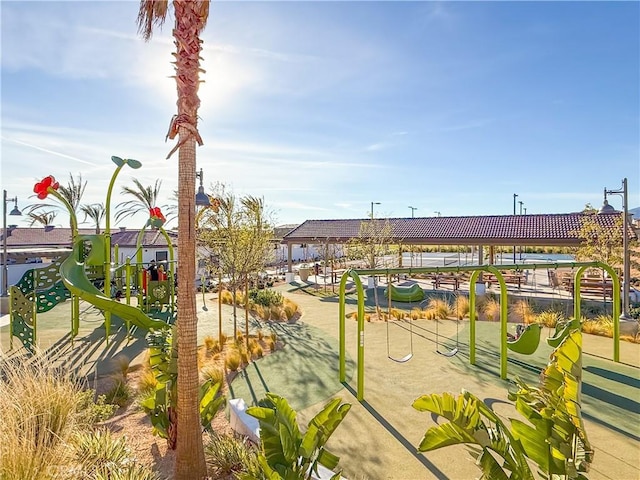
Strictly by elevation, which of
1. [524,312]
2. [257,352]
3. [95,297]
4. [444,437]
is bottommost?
[257,352]

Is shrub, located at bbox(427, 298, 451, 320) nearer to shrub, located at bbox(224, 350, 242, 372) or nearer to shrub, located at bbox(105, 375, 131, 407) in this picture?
shrub, located at bbox(224, 350, 242, 372)

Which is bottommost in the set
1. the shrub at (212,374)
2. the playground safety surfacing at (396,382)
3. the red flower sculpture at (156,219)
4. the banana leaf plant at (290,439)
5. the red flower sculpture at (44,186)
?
the playground safety surfacing at (396,382)

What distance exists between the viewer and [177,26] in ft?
13.2

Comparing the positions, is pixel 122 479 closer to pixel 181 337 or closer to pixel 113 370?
pixel 181 337

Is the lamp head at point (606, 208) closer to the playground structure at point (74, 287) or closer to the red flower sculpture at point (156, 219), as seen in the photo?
the playground structure at point (74, 287)

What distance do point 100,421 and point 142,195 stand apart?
2127 cm

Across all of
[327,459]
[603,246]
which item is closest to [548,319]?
[603,246]

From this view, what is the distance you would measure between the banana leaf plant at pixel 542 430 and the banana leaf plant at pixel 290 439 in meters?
0.98

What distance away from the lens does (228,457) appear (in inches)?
180

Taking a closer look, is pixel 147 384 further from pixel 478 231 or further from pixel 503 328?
pixel 478 231

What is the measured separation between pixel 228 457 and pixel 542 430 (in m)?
3.54

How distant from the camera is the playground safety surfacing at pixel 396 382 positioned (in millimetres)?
4883

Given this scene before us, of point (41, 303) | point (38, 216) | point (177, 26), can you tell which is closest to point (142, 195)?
point (38, 216)

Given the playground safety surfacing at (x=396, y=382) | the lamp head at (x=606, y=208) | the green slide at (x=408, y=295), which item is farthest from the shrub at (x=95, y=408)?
the lamp head at (x=606, y=208)
